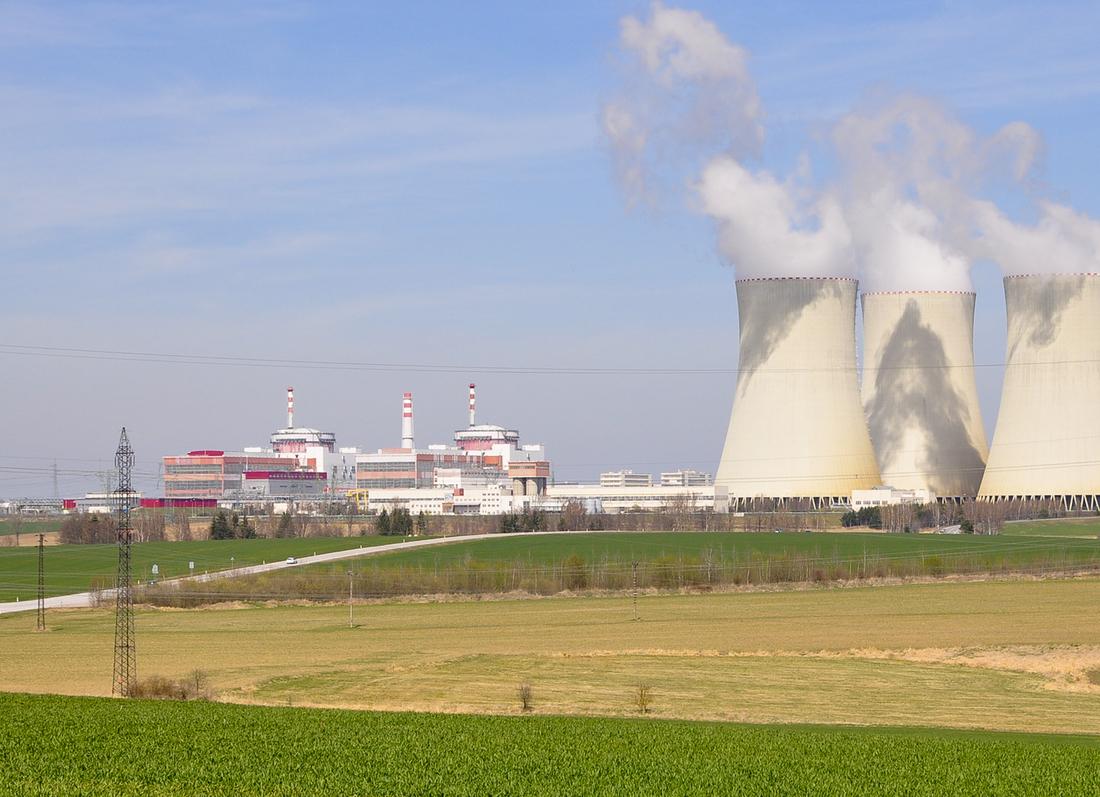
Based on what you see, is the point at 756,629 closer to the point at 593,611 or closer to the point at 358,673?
the point at 593,611

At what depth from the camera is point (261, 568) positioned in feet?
180

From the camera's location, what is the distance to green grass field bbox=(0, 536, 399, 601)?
2015 inches

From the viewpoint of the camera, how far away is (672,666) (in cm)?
2561

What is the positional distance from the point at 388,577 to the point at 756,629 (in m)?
17.3

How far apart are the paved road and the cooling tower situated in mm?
16336

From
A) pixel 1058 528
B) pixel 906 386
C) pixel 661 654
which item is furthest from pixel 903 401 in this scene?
pixel 661 654

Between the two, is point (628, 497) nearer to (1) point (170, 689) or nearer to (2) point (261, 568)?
(2) point (261, 568)

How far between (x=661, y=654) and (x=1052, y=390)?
104 ft

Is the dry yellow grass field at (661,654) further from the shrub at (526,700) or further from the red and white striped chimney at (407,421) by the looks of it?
the red and white striped chimney at (407,421)

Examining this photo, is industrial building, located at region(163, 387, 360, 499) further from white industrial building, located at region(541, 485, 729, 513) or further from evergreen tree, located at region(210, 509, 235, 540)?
evergreen tree, located at region(210, 509, 235, 540)

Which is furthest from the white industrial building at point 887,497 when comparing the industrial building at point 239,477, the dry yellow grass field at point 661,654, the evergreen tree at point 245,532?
the industrial building at point 239,477

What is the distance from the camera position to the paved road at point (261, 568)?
43250 millimetres

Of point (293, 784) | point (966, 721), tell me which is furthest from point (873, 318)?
point (293, 784)

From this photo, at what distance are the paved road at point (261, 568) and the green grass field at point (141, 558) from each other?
1.45 meters
